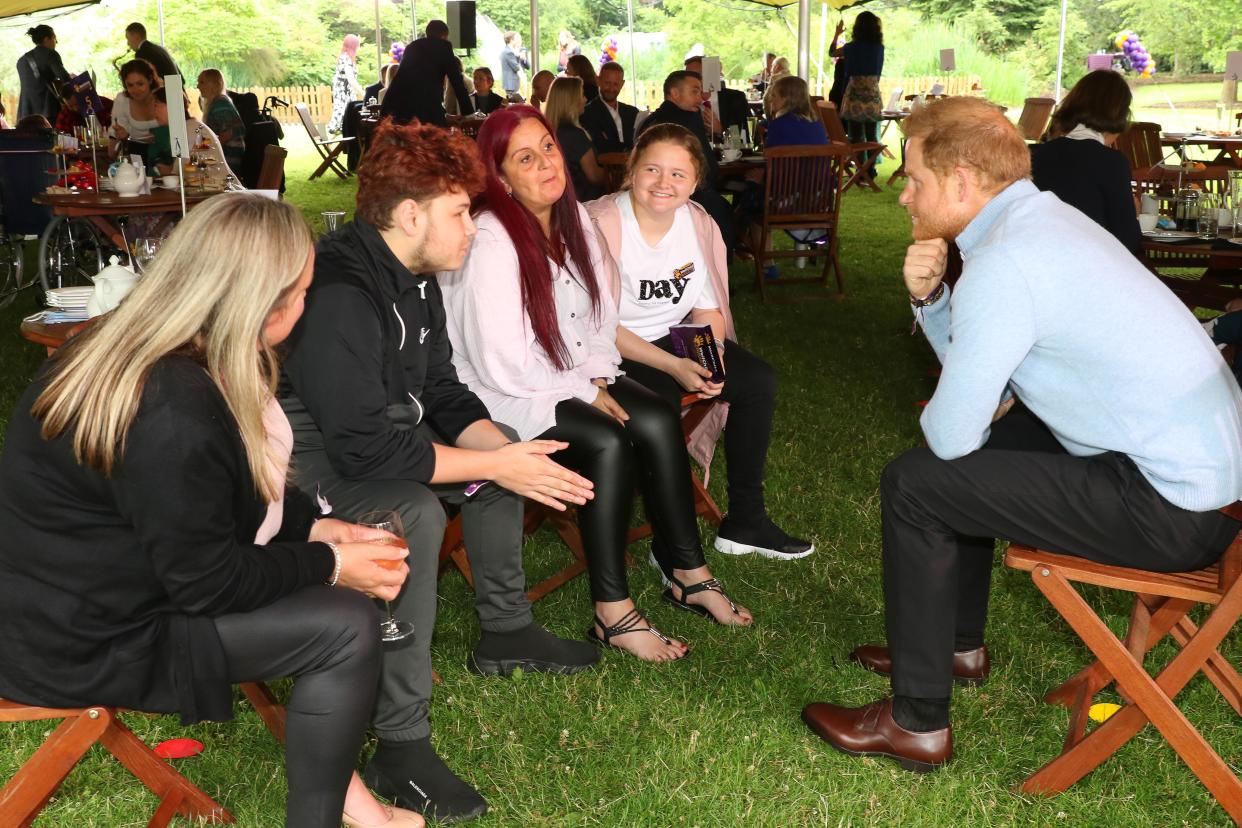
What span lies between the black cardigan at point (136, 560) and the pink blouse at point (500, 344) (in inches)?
48.3

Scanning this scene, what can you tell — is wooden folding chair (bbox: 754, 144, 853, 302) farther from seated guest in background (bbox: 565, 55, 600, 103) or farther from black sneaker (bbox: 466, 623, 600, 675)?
black sneaker (bbox: 466, 623, 600, 675)

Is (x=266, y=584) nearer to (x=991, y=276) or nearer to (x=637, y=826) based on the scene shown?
(x=637, y=826)

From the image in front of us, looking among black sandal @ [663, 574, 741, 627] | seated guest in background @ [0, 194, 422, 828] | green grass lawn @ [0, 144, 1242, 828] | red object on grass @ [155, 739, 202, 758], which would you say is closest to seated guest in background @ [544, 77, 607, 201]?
green grass lawn @ [0, 144, 1242, 828]

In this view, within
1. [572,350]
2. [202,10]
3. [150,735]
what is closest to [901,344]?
[572,350]

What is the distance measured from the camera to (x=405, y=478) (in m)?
2.47

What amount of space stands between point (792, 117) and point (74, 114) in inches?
167

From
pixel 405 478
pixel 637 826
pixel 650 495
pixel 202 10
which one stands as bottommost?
pixel 637 826

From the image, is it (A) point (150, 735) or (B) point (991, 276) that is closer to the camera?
(B) point (991, 276)

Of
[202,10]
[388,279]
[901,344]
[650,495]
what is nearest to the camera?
[388,279]

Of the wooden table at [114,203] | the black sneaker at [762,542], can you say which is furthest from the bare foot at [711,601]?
the wooden table at [114,203]

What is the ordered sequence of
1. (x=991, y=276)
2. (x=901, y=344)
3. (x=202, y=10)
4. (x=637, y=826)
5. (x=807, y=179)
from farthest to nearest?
(x=202, y=10) < (x=807, y=179) < (x=901, y=344) < (x=637, y=826) < (x=991, y=276)

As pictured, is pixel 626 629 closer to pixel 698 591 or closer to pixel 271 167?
pixel 698 591

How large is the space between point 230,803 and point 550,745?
67 centimetres

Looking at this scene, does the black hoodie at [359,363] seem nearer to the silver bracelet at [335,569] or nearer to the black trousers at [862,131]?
the silver bracelet at [335,569]
